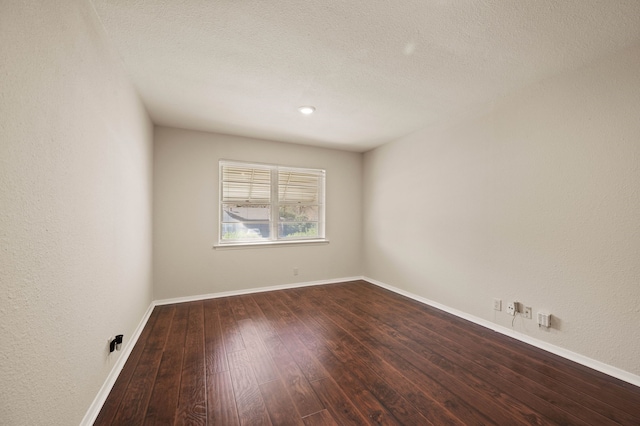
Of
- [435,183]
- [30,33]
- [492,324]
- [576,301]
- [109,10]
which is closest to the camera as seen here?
[30,33]

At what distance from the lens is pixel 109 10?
5.26 feet

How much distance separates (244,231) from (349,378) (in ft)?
9.33

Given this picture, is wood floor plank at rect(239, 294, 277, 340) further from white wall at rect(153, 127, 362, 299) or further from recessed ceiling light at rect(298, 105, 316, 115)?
recessed ceiling light at rect(298, 105, 316, 115)

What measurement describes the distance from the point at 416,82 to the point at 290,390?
9.03 ft

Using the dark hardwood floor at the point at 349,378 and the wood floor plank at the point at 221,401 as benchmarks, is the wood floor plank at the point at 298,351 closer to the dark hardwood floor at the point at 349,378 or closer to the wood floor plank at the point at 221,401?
the dark hardwood floor at the point at 349,378

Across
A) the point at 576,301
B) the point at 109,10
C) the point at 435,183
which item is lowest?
the point at 576,301

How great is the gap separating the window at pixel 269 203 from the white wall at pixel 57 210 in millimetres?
2071

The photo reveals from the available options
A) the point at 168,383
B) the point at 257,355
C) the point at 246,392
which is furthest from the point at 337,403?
the point at 168,383

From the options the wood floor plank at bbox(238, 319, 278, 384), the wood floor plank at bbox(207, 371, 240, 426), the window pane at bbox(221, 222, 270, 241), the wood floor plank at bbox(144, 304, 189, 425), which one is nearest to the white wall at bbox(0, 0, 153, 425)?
the wood floor plank at bbox(144, 304, 189, 425)

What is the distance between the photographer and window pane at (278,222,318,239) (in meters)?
4.50

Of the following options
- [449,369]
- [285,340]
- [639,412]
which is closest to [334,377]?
[285,340]

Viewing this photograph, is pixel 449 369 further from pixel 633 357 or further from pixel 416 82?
pixel 416 82

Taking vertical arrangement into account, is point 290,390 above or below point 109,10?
below

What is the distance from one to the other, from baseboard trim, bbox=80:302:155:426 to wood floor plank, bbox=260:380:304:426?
96 centimetres
